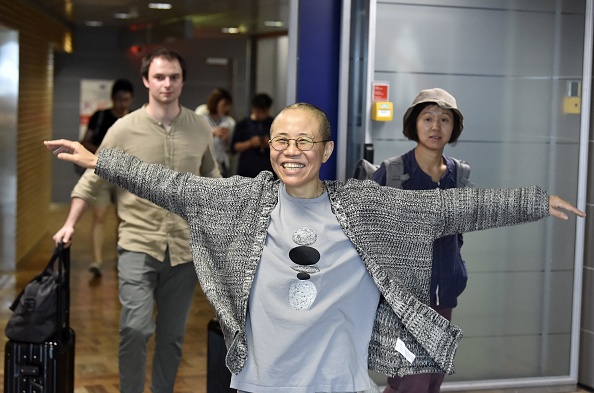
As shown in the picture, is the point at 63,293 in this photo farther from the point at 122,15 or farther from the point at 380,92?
the point at 122,15

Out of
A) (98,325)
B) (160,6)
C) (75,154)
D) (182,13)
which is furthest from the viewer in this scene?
(182,13)

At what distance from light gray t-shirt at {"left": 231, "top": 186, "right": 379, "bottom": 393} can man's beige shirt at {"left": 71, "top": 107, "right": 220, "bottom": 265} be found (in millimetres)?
1636

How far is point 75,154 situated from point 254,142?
624 cm

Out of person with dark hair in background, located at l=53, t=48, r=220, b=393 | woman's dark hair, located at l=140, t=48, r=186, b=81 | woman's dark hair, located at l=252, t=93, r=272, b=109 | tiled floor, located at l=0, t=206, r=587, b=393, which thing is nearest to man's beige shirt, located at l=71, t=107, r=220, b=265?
person with dark hair in background, located at l=53, t=48, r=220, b=393

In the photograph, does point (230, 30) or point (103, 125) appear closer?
point (103, 125)

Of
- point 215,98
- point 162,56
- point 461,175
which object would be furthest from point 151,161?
point 215,98

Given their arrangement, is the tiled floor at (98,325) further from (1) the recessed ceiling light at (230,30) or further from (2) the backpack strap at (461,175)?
(1) the recessed ceiling light at (230,30)

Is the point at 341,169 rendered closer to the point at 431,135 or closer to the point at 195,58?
the point at 431,135

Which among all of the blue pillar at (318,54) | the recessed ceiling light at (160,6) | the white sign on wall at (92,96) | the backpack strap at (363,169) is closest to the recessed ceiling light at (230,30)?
the white sign on wall at (92,96)

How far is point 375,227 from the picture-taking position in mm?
3133

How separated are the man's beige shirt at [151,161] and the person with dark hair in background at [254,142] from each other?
4.52 metres

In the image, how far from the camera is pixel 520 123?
5.68m

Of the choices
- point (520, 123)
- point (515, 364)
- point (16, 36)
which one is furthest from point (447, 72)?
point (16, 36)

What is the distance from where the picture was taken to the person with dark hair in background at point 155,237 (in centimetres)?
460
